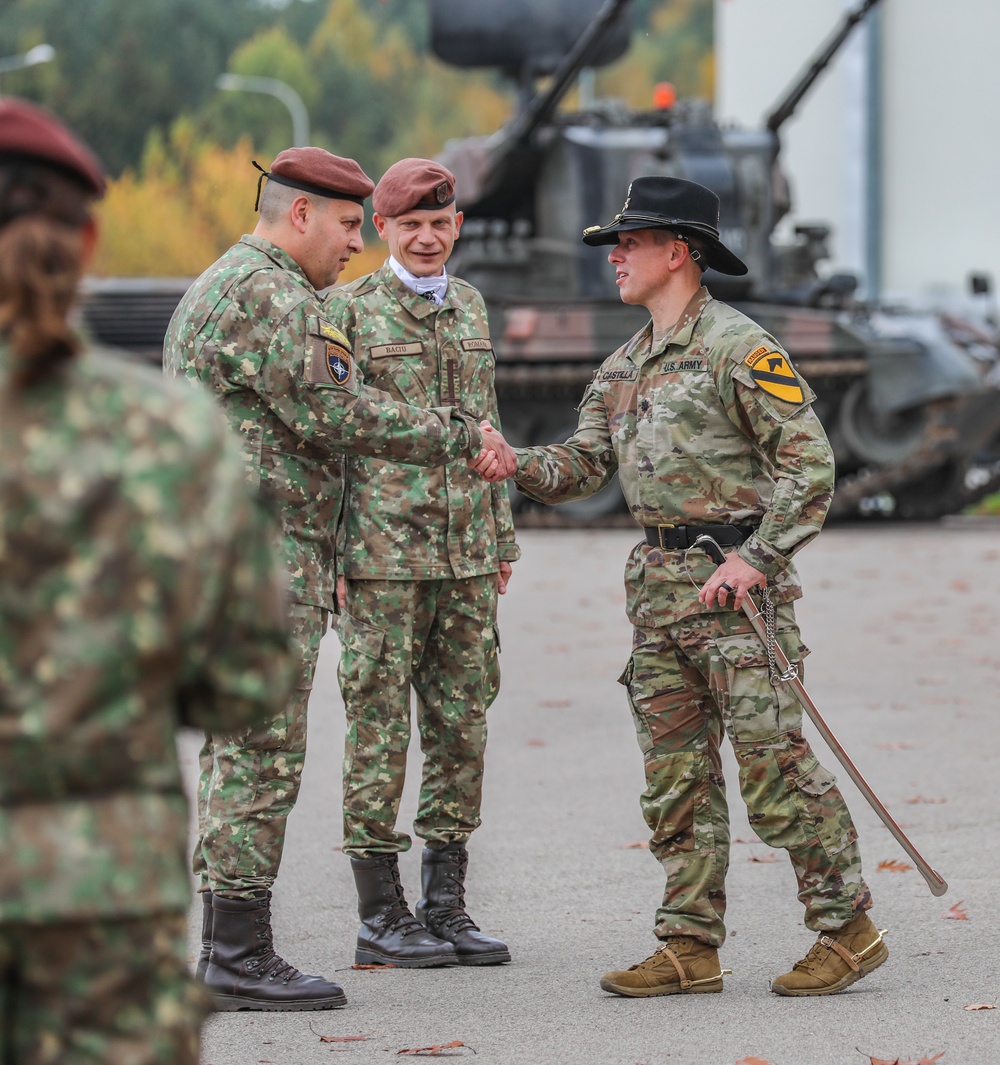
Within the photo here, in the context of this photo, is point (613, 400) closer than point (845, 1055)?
No

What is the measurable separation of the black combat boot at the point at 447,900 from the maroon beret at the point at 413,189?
1745 mm

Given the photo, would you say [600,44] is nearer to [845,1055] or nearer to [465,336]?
[465,336]

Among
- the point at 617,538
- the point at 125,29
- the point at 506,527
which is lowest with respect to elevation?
the point at 617,538

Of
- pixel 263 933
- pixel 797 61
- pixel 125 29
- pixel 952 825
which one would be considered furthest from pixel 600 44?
pixel 125 29

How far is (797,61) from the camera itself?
40406 millimetres

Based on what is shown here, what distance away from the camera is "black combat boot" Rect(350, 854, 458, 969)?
508cm

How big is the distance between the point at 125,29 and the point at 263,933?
65.7 metres

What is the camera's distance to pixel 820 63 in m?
19.1

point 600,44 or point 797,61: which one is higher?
point 797,61

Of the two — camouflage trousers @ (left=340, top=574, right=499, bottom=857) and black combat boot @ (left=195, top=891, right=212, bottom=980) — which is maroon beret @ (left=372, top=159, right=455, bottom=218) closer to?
camouflage trousers @ (left=340, top=574, right=499, bottom=857)

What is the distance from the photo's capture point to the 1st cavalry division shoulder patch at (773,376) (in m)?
4.72

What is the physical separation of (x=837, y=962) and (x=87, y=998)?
110 inches

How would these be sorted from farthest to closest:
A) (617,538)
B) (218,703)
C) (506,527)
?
(617,538)
(506,527)
(218,703)

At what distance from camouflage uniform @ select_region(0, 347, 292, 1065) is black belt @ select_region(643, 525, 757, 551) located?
2.65 meters
